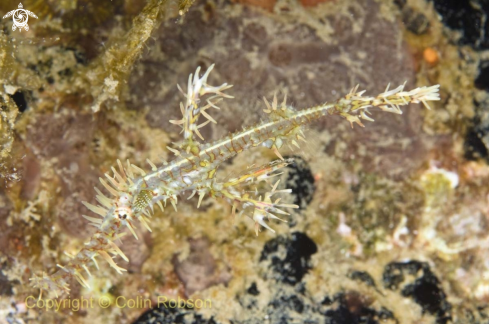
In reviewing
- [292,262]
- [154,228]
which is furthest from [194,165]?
[292,262]

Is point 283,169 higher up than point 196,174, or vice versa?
point 196,174

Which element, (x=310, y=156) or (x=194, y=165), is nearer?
(x=194, y=165)

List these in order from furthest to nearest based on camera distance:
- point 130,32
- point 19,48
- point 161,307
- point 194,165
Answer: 1. point 161,307
2. point 19,48
3. point 130,32
4. point 194,165

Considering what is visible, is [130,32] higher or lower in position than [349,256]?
higher

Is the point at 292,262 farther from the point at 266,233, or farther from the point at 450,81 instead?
the point at 450,81

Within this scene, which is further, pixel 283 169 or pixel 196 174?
pixel 283 169

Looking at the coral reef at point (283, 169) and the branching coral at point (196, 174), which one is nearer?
the branching coral at point (196, 174)

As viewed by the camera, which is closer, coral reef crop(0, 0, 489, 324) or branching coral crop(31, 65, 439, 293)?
branching coral crop(31, 65, 439, 293)

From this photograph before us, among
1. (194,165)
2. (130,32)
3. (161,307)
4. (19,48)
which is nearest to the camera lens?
(194,165)
